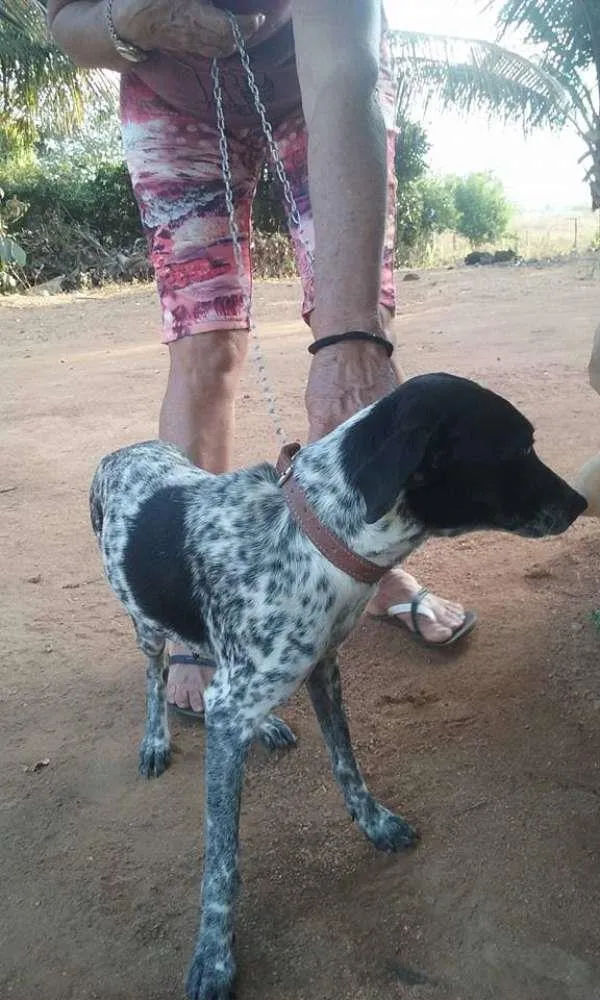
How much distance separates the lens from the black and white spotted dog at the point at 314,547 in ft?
6.20

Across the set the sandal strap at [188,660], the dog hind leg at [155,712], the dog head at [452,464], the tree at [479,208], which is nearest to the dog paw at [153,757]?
the dog hind leg at [155,712]

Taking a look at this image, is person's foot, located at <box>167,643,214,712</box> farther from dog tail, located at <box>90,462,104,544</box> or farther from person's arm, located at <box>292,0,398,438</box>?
person's arm, located at <box>292,0,398,438</box>

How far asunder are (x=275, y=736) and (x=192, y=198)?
1.93m

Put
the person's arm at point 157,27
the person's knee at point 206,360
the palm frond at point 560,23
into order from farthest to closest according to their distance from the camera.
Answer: the palm frond at point 560,23, the person's knee at point 206,360, the person's arm at point 157,27

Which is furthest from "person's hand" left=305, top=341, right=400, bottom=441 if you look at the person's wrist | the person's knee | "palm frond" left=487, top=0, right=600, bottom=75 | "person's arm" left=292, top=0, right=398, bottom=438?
"palm frond" left=487, top=0, right=600, bottom=75

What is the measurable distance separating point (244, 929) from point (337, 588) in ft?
2.78

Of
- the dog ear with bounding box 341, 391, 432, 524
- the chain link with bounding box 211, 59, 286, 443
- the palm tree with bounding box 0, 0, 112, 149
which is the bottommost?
the dog ear with bounding box 341, 391, 432, 524

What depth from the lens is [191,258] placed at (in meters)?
3.11

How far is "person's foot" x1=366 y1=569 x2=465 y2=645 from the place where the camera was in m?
3.01

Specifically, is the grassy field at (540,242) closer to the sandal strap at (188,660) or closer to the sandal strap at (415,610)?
the sandal strap at (415,610)

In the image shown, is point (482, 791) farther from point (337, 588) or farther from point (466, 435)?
point (466, 435)

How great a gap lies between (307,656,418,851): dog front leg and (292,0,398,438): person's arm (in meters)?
0.70

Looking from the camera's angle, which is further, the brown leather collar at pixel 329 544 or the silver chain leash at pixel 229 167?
the silver chain leash at pixel 229 167

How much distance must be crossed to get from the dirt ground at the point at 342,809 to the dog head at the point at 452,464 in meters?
0.82
